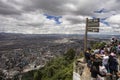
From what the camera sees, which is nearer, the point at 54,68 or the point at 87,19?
the point at 87,19

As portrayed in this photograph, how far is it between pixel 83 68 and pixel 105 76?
4.84 metres

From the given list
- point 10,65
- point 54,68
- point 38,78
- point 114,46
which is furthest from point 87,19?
point 10,65

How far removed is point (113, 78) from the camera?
33.8 feet

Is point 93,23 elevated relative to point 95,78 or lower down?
elevated

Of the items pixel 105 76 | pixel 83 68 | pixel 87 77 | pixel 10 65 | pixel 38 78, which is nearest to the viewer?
pixel 105 76

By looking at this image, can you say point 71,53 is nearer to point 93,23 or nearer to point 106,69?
point 93,23

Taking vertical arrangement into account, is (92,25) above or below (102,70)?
above

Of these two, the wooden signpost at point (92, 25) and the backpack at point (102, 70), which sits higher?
the wooden signpost at point (92, 25)

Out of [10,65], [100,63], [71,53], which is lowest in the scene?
[10,65]

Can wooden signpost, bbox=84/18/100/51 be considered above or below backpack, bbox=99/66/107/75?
above

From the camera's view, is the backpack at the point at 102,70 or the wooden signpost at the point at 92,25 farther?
the wooden signpost at the point at 92,25

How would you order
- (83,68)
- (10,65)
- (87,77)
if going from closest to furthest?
(87,77) < (83,68) < (10,65)

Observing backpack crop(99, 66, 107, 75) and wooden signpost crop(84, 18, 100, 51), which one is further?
wooden signpost crop(84, 18, 100, 51)

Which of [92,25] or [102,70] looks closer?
[102,70]
